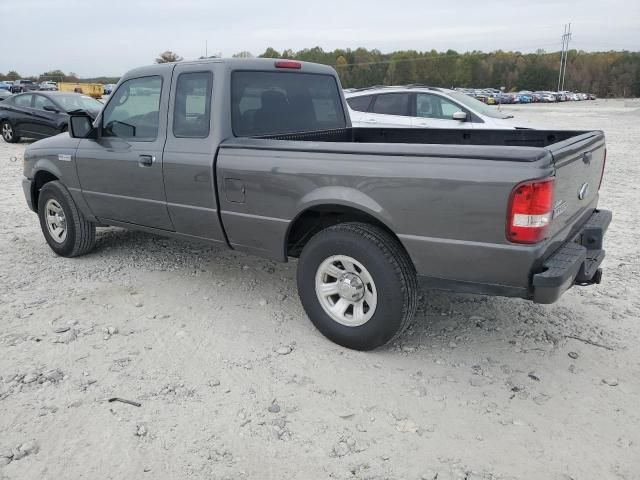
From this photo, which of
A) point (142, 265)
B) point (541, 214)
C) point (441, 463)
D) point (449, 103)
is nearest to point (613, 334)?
point (541, 214)

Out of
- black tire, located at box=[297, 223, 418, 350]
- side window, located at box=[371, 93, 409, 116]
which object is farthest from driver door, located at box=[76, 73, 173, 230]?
side window, located at box=[371, 93, 409, 116]

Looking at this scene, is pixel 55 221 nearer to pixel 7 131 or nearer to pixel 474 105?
pixel 474 105

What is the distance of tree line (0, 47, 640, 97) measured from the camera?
108125 millimetres

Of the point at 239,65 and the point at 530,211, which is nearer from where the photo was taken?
the point at 530,211

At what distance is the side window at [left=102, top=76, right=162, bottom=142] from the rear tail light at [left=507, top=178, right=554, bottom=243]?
297 centimetres

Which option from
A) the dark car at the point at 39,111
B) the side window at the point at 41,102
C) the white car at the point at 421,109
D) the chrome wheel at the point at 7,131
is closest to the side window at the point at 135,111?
the white car at the point at 421,109

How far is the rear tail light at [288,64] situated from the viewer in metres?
4.56

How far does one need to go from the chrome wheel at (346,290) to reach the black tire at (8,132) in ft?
48.9

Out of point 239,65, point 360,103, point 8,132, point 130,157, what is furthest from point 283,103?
point 8,132

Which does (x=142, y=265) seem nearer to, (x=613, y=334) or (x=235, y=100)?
(x=235, y=100)

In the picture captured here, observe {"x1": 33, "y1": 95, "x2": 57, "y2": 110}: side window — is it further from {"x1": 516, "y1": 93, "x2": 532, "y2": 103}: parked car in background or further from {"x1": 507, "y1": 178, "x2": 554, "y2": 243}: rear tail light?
{"x1": 516, "y1": 93, "x2": 532, "y2": 103}: parked car in background

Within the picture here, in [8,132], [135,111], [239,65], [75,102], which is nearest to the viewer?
[239,65]

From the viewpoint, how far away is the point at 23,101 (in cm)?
1492

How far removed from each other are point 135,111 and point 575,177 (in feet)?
11.6
